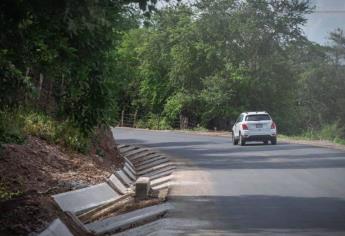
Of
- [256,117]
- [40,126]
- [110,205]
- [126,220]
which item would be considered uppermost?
[256,117]

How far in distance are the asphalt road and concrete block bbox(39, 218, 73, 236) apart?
4.47 feet

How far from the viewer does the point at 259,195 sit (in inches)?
575

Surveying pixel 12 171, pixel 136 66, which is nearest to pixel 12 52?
pixel 12 171

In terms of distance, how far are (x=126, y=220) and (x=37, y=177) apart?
376 cm

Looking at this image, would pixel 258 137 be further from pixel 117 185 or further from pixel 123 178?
pixel 117 185

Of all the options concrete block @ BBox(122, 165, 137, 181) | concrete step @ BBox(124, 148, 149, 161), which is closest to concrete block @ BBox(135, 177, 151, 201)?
concrete block @ BBox(122, 165, 137, 181)

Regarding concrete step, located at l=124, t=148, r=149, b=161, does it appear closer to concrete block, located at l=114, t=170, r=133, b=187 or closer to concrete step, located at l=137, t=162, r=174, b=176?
concrete step, located at l=137, t=162, r=174, b=176

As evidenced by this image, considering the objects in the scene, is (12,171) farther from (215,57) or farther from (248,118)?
(215,57)

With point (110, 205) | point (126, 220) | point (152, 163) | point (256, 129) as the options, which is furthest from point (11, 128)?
point (256, 129)

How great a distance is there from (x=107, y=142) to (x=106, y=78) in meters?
13.1

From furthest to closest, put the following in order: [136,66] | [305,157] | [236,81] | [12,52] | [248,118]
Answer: [136,66] → [236,81] → [248,118] → [305,157] → [12,52]

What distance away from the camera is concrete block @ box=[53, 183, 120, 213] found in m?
12.8

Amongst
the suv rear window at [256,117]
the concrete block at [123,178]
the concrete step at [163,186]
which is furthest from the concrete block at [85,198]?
the suv rear window at [256,117]

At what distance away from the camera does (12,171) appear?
1434 centimetres
